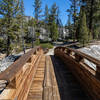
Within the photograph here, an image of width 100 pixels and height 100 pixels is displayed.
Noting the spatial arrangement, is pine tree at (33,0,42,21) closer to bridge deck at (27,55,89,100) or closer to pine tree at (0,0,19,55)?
pine tree at (0,0,19,55)

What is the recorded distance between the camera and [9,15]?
11648 mm

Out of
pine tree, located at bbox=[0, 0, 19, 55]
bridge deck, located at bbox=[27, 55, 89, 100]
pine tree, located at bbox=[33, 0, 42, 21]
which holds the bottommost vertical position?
bridge deck, located at bbox=[27, 55, 89, 100]

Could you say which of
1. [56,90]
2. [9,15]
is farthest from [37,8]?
[56,90]

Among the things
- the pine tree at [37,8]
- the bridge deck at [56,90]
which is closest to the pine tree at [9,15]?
the bridge deck at [56,90]

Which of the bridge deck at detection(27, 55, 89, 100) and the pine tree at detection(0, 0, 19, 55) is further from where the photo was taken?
the pine tree at detection(0, 0, 19, 55)

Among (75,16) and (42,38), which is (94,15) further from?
(42,38)

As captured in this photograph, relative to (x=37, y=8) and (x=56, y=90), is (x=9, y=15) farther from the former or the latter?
(x=37, y=8)

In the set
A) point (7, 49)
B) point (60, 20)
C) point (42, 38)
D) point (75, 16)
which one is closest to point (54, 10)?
point (60, 20)

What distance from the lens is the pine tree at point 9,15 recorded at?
11.1 m

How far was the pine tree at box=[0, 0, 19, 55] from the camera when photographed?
36.5ft

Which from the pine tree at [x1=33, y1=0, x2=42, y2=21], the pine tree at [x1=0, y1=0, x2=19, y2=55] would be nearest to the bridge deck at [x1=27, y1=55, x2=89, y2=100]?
the pine tree at [x1=0, y1=0, x2=19, y2=55]

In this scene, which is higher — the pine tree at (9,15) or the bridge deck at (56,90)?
the pine tree at (9,15)

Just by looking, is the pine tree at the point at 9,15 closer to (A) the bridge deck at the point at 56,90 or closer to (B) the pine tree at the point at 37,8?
(A) the bridge deck at the point at 56,90

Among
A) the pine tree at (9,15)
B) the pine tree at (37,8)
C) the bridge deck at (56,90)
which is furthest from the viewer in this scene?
the pine tree at (37,8)
